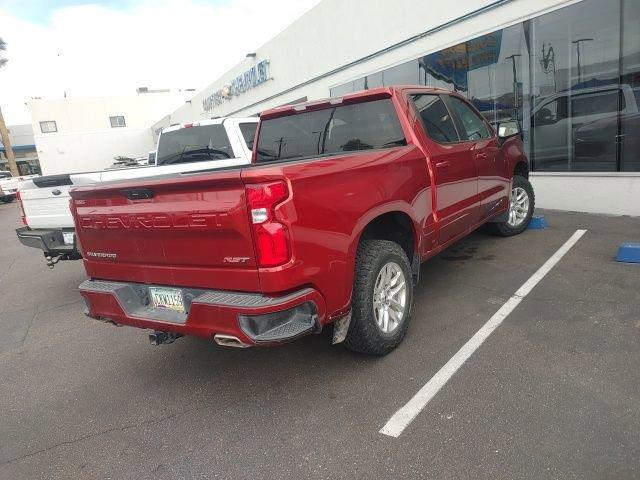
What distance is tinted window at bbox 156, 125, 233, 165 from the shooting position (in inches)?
256

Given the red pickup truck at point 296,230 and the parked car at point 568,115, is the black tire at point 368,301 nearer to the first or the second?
the red pickup truck at point 296,230

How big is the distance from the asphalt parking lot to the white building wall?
39779mm

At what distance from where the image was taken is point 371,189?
126 inches

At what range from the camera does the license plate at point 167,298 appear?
2994 mm

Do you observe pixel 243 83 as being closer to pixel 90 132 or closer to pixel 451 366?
pixel 451 366

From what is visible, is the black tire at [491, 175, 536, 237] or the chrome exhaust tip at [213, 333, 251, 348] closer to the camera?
the chrome exhaust tip at [213, 333, 251, 348]

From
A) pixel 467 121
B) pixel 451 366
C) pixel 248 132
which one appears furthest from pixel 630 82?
pixel 451 366

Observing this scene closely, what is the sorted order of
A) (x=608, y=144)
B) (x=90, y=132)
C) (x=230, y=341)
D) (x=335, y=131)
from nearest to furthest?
(x=230, y=341) → (x=335, y=131) → (x=608, y=144) → (x=90, y=132)

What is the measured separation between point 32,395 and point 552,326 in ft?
13.3

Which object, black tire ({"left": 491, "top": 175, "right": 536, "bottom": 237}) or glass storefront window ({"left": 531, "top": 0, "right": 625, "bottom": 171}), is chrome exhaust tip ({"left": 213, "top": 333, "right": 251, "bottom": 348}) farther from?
glass storefront window ({"left": 531, "top": 0, "right": 625, "bottom": 171})

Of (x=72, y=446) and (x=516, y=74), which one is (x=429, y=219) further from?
(x=516, y=74)

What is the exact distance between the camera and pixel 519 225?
637 cm

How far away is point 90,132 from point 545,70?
41.1 metres

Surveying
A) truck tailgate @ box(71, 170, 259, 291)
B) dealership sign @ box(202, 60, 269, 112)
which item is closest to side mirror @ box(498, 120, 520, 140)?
truck tailgate @ box(71, 170, 259, 291)
